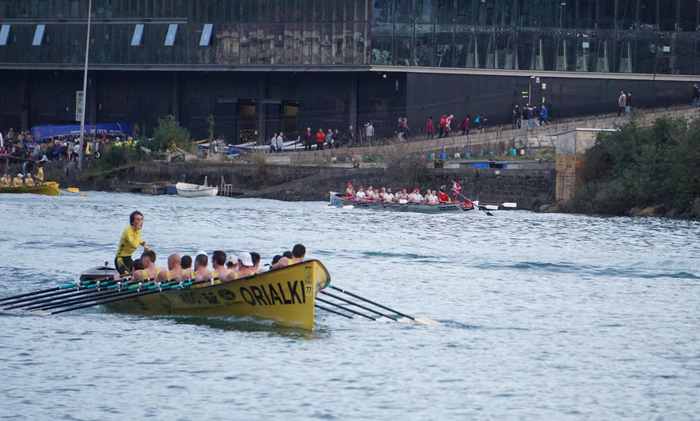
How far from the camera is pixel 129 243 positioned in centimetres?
2203

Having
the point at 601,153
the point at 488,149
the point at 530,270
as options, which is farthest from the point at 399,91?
the point at 530,270

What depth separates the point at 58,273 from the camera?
30.0 meters

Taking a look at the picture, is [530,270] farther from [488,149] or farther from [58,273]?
[488,149]

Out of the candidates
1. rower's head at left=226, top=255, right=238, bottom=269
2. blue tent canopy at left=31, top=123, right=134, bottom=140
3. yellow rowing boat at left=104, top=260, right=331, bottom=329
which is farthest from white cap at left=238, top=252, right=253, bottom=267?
blue tent canopy at left=31, top=123, right=134, bottom=140

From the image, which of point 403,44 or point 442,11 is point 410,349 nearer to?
point 403,44

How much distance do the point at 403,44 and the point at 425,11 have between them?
8.95ft

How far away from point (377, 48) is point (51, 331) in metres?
52.7

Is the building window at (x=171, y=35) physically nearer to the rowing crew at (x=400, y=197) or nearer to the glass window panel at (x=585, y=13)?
the rowing crew at (x=400, y=197)

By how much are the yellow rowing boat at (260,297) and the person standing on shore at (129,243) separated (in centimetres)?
112

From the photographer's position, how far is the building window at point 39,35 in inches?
3132

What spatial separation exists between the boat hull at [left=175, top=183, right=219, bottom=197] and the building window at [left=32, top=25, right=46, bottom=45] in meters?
19.7

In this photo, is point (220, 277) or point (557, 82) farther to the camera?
point (557, 82)

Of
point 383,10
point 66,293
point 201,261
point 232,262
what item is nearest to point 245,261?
point 232,262

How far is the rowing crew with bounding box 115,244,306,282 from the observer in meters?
20.4
